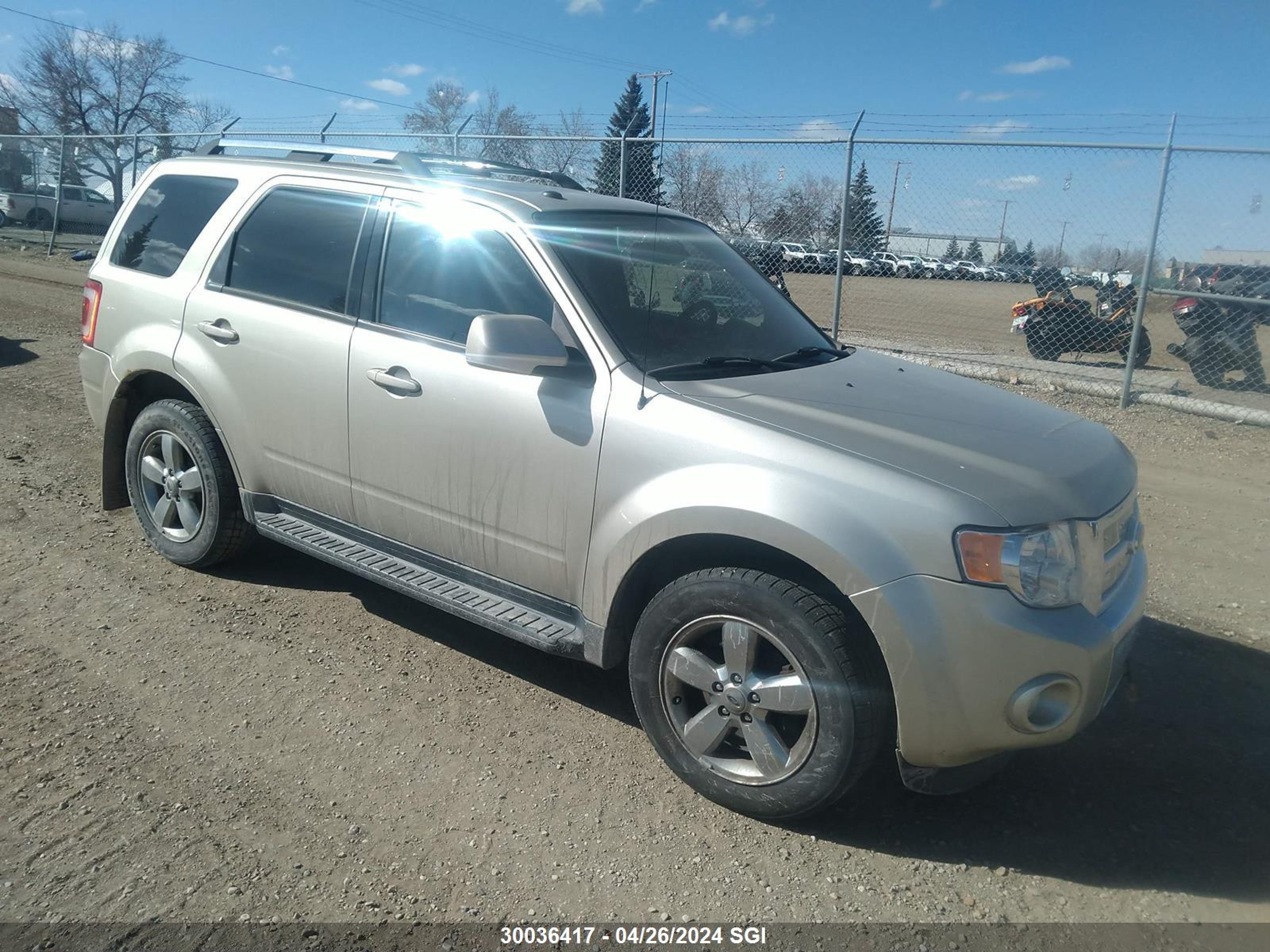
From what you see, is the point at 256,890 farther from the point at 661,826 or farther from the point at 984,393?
the point at 984,393

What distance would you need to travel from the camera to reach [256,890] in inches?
105

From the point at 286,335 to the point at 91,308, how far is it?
1526 mm

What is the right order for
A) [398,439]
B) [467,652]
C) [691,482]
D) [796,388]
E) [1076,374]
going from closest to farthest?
[691,482] < [796,388] < [398,439] < [467,652] < [1076,374]

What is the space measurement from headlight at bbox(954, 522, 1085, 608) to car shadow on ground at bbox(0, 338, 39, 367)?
30.6 ft

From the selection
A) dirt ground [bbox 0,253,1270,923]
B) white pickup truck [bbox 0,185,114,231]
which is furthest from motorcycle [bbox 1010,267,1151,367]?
white pickup truck [bbox 0,185,114,231]

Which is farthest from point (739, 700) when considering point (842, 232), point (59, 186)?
point (59, 186)

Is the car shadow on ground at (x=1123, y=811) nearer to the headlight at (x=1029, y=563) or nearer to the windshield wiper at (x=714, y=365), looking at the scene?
the headlight at (x=1029, y=563)

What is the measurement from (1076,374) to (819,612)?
8.75 metres

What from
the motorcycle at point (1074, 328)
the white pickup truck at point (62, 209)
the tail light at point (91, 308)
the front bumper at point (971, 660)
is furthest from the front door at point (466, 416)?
the white pickup truck at point (62, 209)

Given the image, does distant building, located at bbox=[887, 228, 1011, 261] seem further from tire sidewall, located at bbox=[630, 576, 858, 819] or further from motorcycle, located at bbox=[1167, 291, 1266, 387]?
tire sidewall, located at bbox=[630, 576, 858, 819]

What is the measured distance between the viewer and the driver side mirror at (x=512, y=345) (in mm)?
3209

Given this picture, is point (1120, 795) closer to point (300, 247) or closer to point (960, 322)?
point (300, 247)

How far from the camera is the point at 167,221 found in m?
4.73

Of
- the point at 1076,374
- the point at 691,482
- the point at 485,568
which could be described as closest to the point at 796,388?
the point at 691,482
